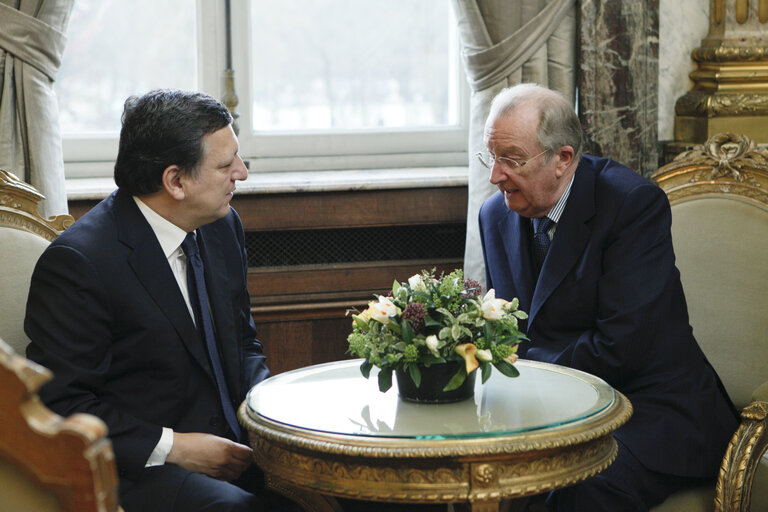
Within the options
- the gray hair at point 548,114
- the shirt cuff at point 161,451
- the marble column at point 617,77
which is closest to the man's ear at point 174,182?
the shirt cuff at point 161,451

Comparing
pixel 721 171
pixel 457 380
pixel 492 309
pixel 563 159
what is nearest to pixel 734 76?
pixel 721 171

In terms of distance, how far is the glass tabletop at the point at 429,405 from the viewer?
1825mm

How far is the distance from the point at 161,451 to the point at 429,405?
2.01 feet

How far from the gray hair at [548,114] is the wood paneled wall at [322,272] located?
0.89m

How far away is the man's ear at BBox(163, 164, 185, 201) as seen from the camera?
2.19 meters

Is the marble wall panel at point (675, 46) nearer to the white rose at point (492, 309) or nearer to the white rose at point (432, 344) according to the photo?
the white rose at point (492, 309)

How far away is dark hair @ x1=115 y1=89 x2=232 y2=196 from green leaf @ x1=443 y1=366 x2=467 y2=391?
0.81 metres

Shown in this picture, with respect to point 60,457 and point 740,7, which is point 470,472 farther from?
point 740,7

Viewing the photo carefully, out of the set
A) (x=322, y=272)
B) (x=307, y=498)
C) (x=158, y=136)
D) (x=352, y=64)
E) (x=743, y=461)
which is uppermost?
(x=352, y=64)

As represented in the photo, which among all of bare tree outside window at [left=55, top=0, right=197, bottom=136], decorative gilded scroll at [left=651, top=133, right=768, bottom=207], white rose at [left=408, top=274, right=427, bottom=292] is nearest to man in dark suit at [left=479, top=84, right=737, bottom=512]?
decorative gilded scroll at [left=651, top=133, right=768, bottom=207]

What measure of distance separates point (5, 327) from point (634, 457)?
1583 mm

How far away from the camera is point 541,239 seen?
265 centimetres

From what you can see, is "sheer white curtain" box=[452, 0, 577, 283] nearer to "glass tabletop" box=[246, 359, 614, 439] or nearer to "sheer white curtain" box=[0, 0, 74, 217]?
"glass tabletop" box=[246, 359, 614, 439]

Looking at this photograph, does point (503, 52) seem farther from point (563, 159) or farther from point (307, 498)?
point (307, 498)
